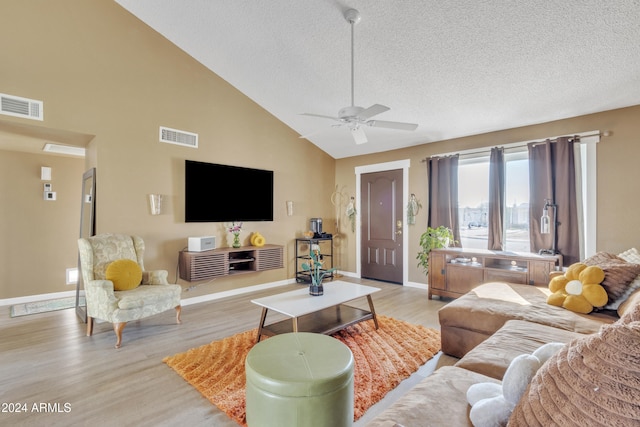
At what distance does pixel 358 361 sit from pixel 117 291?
8.36 feet

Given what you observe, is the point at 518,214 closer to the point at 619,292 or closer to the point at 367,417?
the point at 619,292

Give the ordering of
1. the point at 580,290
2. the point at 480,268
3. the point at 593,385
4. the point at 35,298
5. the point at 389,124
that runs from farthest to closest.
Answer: the point at 35,298, the point at 480,268, the point at 389,124, the point at 580,290, the point at 593,385

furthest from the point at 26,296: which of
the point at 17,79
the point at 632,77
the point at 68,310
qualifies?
the point at 632,77

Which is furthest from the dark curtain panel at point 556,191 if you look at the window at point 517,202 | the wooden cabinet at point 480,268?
the wooden cabinet at point 480,268

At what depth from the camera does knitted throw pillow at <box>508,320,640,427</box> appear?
0.64 m

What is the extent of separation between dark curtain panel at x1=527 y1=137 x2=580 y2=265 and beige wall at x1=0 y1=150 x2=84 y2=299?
6934mm

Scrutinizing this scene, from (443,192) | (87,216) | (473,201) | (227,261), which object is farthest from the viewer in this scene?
(443,192)

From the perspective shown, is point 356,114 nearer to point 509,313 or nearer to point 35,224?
point 509,313

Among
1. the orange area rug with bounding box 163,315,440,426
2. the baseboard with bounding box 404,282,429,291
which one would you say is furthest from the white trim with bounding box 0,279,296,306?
the baseboard with bounding box 404,282,429,291

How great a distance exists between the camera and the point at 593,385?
0.71 meters

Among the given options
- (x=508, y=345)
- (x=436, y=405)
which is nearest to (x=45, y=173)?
(x=436, y=405)

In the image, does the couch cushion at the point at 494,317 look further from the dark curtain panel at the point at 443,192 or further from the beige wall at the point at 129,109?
the beige wall at the point at 129,109

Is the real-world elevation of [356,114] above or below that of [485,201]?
above

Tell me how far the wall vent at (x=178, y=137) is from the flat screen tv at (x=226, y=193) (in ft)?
0.91
